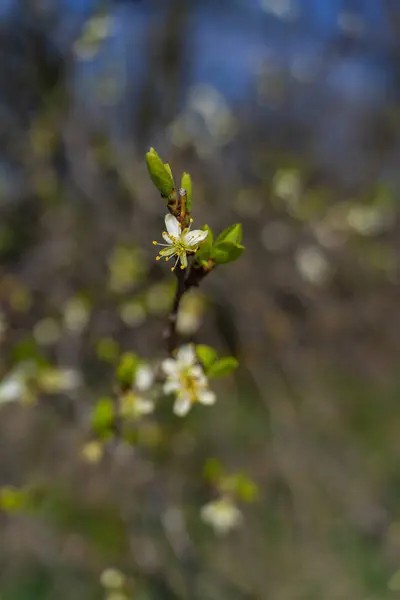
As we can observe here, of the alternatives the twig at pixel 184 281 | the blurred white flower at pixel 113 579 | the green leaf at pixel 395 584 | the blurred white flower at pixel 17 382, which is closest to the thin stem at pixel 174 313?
the twig at pixel 184 281

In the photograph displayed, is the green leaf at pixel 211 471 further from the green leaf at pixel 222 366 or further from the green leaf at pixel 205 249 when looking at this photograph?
the green leaf at pixel 205 249

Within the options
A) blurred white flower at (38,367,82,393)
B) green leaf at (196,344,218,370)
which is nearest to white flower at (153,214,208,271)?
green leaf at (196,344,218,370)

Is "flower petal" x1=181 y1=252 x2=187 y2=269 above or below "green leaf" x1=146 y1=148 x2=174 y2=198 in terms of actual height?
below

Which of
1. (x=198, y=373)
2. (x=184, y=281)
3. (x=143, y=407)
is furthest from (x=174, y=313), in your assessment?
(x=143, y=407)

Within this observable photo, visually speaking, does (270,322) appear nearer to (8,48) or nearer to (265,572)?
(265,572)


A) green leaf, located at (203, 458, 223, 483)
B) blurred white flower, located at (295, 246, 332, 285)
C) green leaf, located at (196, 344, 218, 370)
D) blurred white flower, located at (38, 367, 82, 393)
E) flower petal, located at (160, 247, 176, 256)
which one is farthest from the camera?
blurred white flower, located at (295, 246, 332, 285)

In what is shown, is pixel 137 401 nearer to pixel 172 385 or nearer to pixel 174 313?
pixel 172 385

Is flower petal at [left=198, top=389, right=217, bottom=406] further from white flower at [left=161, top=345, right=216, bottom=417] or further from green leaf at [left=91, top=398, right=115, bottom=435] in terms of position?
green leaf at [left=91, top=398, right=115, bottom=435]
